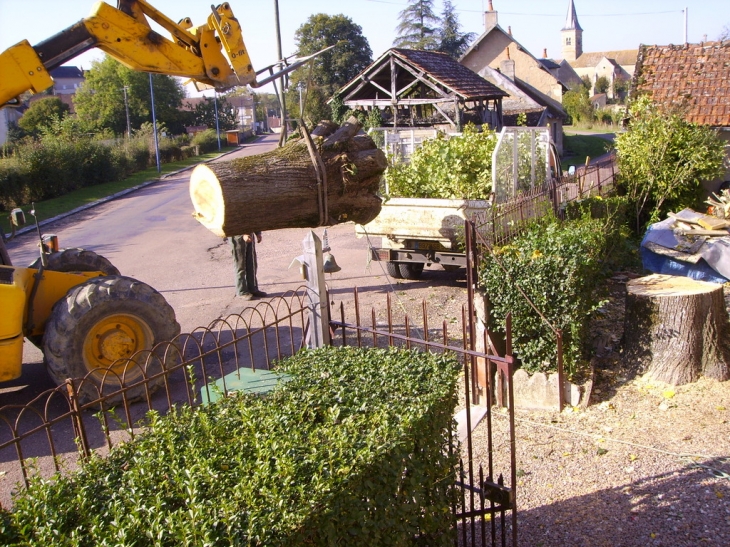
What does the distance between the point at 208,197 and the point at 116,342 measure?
3.20 meters

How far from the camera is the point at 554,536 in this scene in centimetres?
456

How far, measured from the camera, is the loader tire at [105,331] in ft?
21.4

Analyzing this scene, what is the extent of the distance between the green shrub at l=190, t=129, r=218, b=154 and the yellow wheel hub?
3794cm

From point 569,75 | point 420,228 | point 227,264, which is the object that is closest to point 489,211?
point 420,228

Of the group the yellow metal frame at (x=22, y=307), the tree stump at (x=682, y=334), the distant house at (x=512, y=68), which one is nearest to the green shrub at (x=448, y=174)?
the tree stump at (x=682, y=334)

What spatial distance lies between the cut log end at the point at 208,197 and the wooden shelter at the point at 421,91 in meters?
22.0

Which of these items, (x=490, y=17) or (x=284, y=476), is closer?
(x=284, y=476)

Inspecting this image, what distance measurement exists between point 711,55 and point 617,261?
24.6 feet

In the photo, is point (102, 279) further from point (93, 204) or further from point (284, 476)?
point (93, 204)

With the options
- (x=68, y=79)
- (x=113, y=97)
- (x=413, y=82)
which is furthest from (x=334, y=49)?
(x=68, y=79)

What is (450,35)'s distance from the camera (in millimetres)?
64250

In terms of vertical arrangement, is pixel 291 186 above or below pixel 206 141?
below

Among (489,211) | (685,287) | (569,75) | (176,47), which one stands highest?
(569,75)

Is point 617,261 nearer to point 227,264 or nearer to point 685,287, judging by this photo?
point 685,287
